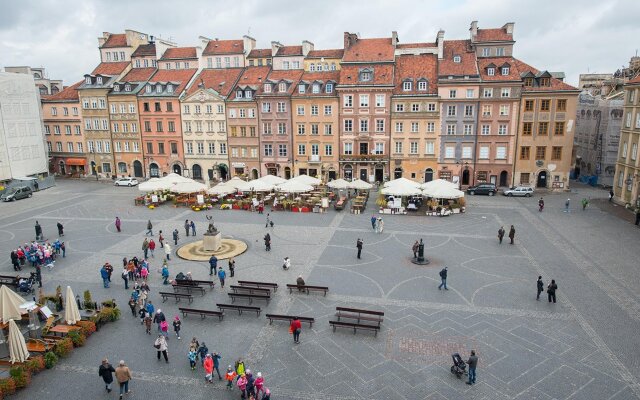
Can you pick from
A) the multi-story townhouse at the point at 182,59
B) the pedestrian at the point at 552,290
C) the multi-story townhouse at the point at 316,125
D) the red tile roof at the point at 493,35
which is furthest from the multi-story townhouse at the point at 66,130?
the pedestrian at the point at 552,290

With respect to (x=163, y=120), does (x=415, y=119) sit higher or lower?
lower

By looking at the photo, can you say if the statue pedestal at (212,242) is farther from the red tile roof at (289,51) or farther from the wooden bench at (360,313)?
the red tile roof at (289,51)

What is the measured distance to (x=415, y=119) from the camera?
58.4 metres

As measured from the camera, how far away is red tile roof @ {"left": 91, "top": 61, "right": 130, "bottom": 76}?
69.7m

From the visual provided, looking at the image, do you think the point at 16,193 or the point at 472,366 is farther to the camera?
the point at 16,193

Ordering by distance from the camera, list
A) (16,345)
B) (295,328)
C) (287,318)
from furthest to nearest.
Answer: (287,318), (295,328), (16,345)

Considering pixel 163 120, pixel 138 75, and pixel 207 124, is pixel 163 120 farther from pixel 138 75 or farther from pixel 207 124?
pixel 138 75

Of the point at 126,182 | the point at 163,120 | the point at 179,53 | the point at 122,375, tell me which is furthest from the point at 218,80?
the point at 122,375

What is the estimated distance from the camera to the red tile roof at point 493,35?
59.5 m

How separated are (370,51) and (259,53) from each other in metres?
18.0

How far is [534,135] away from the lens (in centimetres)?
5634

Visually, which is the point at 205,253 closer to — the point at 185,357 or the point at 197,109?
the point at 185,357

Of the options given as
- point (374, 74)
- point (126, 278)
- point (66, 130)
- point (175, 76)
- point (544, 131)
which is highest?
point (175, 76)

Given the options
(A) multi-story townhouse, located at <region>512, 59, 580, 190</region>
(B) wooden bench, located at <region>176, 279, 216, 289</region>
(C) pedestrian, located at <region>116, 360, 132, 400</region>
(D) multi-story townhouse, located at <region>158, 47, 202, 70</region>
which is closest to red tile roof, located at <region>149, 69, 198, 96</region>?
(D) multi-story townhouse, located at <region>158, 47, 202, 70</region>
